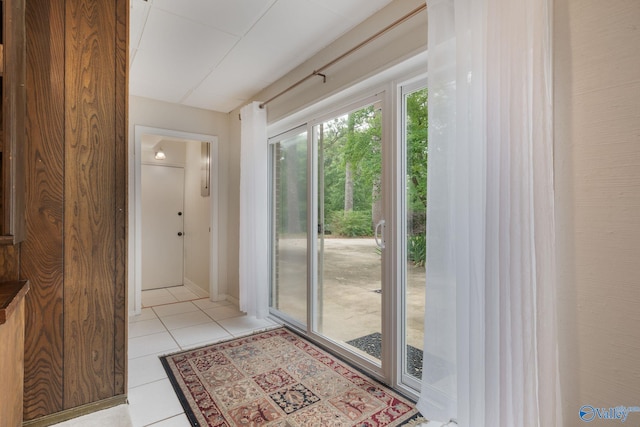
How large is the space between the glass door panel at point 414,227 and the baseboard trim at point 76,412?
1879 millimetres

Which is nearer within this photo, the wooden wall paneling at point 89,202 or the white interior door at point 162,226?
the wooden wall paneling at point 89,202

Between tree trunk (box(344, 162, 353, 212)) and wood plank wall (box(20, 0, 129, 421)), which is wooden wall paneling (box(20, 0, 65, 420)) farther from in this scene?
tree trunk (box(344, 162, 353, 212))

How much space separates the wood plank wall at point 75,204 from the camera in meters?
1.68

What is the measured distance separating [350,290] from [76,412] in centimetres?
196

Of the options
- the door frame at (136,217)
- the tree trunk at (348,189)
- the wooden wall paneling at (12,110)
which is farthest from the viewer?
the door frame at (136,217)

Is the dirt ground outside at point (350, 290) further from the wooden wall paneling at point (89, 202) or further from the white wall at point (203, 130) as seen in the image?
the wooden wall paneling at point (89, 202)

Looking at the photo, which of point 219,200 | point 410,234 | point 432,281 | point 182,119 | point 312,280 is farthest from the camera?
point 219,200

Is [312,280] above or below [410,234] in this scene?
below

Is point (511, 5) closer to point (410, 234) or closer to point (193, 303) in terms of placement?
point (410, 234)

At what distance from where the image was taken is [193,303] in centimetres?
406

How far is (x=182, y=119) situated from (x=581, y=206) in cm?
413

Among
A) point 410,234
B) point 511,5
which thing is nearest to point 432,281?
point 410,234

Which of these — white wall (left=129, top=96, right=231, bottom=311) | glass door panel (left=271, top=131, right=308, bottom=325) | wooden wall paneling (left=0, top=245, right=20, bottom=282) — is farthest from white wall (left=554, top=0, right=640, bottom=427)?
white wall (left=129, top=96, right=231, bottom=311)

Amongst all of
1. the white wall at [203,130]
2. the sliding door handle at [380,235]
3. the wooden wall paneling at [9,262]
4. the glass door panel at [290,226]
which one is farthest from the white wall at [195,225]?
the sliding door handle at [380,235]
